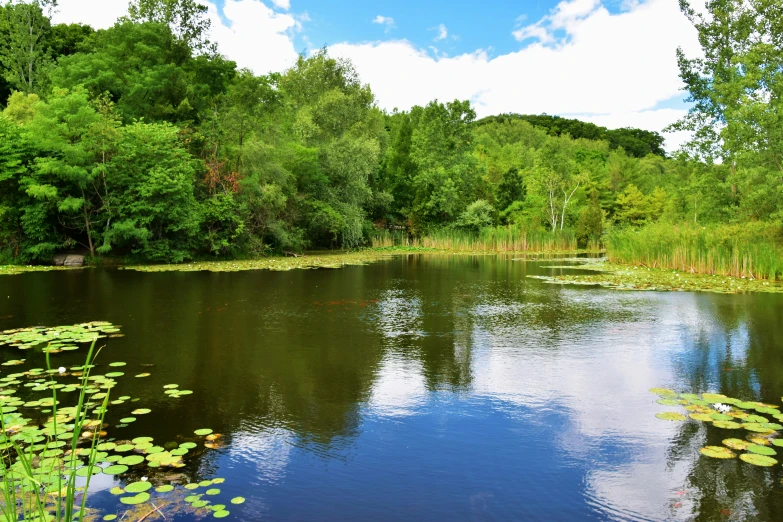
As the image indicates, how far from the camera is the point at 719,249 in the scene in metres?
20.5

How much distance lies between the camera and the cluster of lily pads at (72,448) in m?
3.65

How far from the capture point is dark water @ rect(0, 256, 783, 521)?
4.34m

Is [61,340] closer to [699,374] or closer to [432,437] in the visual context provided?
[432,437]

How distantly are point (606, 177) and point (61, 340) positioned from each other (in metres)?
62.0

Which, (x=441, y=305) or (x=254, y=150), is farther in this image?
(x=254, y=150)

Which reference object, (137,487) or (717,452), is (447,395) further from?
(137,487)

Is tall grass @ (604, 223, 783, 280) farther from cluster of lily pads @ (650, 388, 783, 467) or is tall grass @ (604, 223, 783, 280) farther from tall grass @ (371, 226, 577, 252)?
tall grass @ (371, 226, 577, 252)

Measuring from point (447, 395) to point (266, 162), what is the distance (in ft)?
84.4

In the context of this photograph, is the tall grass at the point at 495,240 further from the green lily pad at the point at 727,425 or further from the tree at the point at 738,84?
the green lily pad at the point at 727,425

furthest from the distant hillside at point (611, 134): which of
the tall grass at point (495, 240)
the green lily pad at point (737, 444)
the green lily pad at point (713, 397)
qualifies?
the green lily pad at point (737, 444)

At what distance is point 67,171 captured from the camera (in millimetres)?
23031

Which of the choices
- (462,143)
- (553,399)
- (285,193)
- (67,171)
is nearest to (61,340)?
(553,399)

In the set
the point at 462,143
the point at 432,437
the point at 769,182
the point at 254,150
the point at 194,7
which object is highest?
the point at 194,7

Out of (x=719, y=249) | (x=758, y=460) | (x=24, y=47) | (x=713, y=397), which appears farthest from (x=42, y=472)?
(x=24, y=47)
